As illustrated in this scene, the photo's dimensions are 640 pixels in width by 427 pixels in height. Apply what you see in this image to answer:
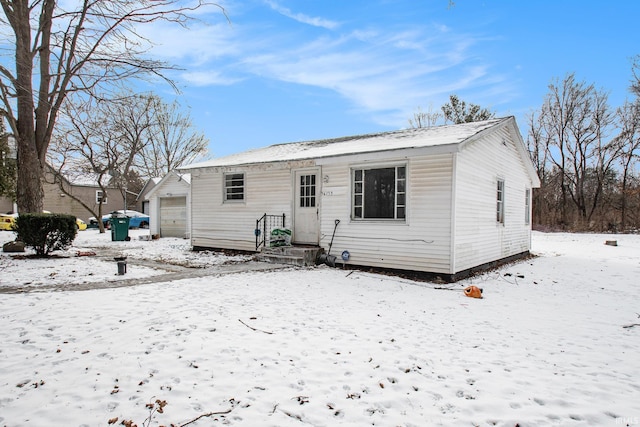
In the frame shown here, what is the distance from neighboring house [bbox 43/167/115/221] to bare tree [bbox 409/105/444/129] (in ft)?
91.0

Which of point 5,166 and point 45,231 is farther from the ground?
point 5,166

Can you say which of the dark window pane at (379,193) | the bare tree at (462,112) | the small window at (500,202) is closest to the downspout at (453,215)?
the dark window pane at (379,193)

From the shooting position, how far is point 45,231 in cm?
923

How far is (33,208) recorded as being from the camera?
1055 cm

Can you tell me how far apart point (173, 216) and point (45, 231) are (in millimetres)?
9380

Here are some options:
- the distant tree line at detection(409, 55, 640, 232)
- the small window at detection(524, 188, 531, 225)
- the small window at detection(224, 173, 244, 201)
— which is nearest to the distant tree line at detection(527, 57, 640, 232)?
the distant tree line at detection(409, 55, 640, 232)

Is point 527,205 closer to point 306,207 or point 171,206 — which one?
point 306,207

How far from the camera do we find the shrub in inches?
358

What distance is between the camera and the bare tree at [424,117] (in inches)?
1172

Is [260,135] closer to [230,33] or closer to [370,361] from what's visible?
[230,33]

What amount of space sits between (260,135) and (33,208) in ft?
66.1

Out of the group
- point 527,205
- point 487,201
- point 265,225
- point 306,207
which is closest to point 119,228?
point 265,225

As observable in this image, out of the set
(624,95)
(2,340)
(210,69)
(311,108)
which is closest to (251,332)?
(2,340)

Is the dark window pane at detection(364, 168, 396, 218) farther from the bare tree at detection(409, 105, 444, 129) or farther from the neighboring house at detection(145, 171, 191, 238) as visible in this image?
the bare tree at detection(409, 105, 444, 129)
